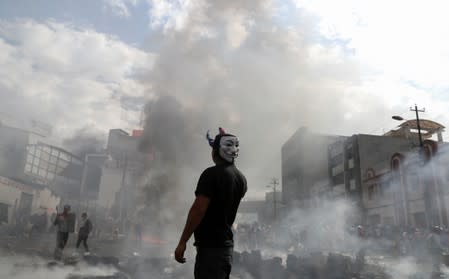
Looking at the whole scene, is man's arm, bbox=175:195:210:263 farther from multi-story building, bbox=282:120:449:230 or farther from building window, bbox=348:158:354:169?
building window, bbox=348:158:354:169

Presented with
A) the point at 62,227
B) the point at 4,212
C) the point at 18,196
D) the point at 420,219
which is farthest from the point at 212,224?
the point at 420,219

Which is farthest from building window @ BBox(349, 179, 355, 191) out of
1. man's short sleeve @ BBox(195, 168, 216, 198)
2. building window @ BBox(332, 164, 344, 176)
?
man's short sleeve @ BBox(195, 168, 216, 198)

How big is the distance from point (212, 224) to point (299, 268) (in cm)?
684

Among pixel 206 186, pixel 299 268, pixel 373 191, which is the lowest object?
pixel 299 268

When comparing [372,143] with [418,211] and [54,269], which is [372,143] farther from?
[54,269]

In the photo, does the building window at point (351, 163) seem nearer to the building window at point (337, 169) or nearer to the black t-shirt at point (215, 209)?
the building window at point (337, 169)

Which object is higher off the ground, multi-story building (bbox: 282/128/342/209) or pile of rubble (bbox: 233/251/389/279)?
multi-story building (bbox: 282/128/342/209)

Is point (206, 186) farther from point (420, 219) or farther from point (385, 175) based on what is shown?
point (385, 175)

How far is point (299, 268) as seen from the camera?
28.1ft

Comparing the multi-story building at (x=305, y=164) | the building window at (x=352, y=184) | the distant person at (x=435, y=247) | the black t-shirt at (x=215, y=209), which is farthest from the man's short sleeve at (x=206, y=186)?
the multi-story building at (x=305, y=164)

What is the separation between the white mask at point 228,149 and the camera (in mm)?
2799

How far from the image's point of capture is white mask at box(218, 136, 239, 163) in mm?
2799

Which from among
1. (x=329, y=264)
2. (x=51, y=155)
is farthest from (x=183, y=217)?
(x=51, y=155)

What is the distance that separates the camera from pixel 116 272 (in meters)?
7.71
